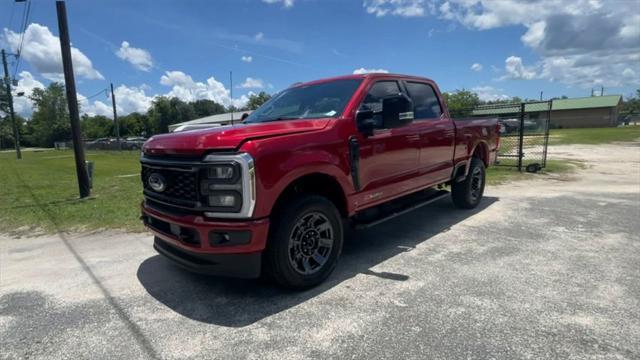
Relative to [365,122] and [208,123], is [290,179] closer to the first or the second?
[365,122]

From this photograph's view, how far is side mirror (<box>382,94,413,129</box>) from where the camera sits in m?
3.89

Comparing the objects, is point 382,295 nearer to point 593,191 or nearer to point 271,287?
point 271,287

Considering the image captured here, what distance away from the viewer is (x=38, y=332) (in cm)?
293

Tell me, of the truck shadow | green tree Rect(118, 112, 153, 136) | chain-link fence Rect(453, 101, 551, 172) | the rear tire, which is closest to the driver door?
the truck shadow

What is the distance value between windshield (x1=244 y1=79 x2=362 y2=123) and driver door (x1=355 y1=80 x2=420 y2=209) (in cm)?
27

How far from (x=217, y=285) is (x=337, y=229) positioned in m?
1.28

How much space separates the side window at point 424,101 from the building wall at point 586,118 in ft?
219

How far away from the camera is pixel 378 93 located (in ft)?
14.7

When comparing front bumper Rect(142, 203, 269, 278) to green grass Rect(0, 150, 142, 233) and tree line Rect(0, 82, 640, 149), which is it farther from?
tree line Rect(0, 82, 640, 149)

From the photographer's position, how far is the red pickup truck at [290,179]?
3.03 metres

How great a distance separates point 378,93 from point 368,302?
7.90 ft

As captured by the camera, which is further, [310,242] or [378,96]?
[378,96]

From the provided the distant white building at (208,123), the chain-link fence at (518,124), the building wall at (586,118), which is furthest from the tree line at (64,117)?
the chain-link fence at (518,124)

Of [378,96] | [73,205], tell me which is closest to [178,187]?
[378,96]
